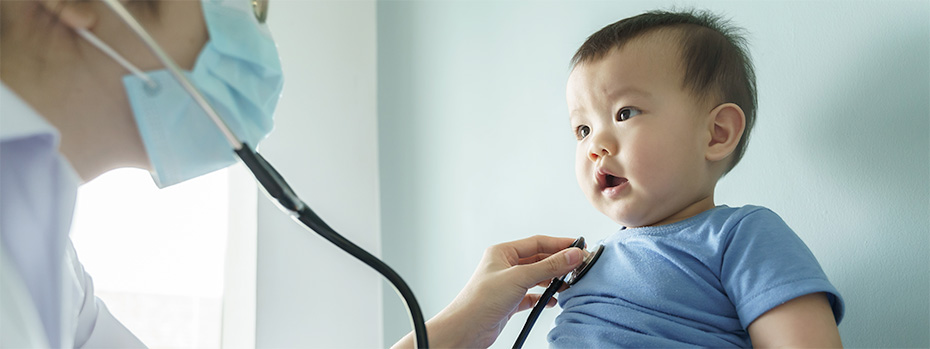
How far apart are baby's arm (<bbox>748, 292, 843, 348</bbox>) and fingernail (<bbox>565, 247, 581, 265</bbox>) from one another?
274 millimetres

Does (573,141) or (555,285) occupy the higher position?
(573,141)

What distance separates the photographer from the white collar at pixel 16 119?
29.7 inches

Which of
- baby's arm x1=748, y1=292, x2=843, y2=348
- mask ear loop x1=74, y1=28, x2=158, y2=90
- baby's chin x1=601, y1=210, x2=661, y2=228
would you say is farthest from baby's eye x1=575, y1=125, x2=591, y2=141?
mask ear loop x1=74, y1=28, x2=158, y2=90

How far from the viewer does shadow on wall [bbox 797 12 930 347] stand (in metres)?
0.92

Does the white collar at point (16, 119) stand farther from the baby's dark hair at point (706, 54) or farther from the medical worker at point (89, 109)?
the baby's dark hair at point (706, 54)

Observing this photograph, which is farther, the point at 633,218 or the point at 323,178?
the point at 323,178

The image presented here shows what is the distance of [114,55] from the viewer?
0.78m

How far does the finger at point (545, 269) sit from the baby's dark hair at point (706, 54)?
266 millimetres

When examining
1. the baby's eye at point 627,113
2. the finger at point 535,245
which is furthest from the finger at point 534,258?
the baby's eye at point 627,113

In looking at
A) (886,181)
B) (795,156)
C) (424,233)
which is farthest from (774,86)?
(424,233)

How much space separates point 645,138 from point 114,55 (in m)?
0.64

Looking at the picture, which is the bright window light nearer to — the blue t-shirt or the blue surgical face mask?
the blue surgical face mask

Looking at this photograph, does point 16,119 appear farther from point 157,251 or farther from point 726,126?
point 157,251

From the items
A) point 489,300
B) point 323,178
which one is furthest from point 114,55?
point 323,178
